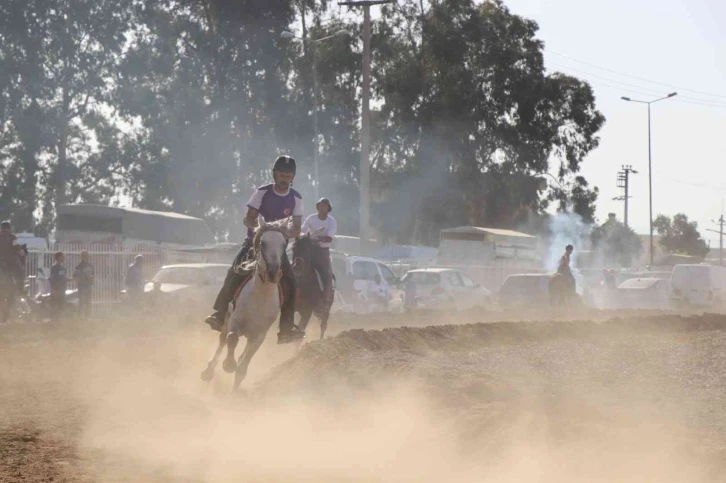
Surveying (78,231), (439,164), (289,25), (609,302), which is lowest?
(609,302)

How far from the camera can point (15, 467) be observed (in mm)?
7562

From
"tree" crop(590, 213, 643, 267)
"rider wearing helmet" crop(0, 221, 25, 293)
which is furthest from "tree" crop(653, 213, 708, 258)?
"rider wearing helmet" crop(0, 221, 25, 293)

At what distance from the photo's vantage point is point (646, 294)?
4141 centimetres

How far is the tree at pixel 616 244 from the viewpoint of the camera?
8012cm

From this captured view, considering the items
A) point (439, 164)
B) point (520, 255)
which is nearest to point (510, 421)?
point (520, 255)

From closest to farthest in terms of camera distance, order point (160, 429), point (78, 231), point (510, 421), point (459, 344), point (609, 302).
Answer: point (510, 421) < point (160, 429) < point (459, 344) < point (78, 231) < point (609, 302)

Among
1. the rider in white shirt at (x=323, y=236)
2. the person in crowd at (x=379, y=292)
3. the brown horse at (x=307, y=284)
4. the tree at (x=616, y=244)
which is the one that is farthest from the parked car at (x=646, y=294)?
the tree at (x=616, y=244)

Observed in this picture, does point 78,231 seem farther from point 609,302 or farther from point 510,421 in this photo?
point 510,421

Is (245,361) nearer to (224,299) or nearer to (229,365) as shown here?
(229,365)

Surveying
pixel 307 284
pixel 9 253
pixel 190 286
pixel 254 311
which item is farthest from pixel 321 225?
pixel 190 286

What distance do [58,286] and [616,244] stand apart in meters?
73.7

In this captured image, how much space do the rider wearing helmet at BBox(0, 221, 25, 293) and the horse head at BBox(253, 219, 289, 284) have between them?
13.2m

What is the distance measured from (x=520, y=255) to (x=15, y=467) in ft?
154

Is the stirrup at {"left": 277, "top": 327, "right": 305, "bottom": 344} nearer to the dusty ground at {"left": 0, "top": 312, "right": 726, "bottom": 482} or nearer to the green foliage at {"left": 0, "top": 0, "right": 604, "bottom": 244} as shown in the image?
the dusty ground at {"left": 0, "top": 312, "right": 726, "bottom": 482}
